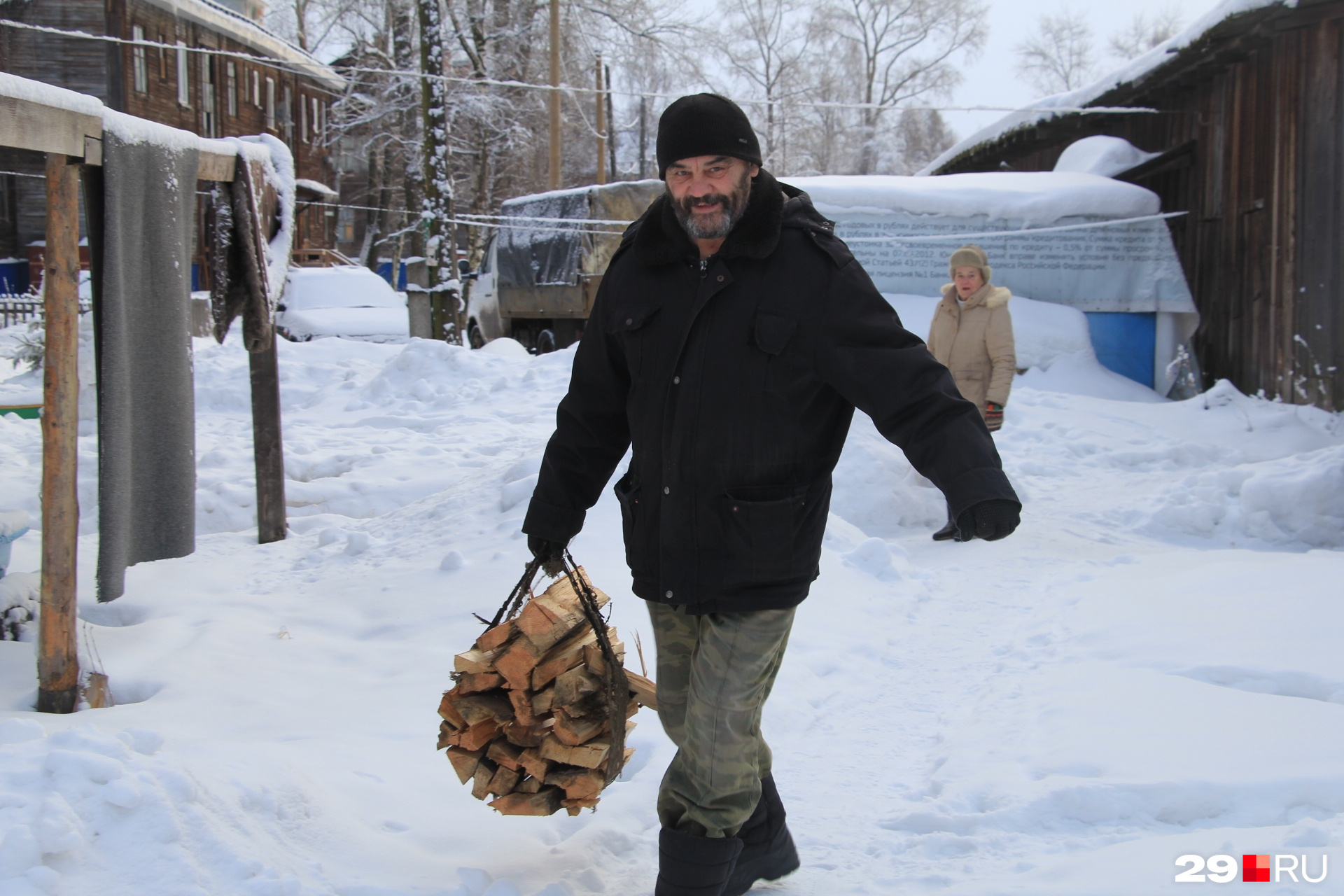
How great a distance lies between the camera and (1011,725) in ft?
12.3

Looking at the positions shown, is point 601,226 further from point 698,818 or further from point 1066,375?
point 698,818

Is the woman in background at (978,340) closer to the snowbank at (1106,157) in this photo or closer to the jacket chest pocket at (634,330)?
the jacket chest pocket at (634,330)

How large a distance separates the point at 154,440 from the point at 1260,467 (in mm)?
6748

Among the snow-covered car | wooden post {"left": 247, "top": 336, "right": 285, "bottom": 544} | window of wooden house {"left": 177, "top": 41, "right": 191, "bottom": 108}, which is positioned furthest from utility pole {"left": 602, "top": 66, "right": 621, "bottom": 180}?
wooden post {"left": 247, "top": 336, "right": 285, "bottom": 544}

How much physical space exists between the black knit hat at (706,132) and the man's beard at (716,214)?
0.08 m

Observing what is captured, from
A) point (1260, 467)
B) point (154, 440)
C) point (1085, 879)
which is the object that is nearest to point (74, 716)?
point (154, 440)

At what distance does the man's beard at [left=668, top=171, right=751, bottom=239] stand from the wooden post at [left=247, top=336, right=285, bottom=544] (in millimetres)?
4441

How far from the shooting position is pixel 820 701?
415 centimetres

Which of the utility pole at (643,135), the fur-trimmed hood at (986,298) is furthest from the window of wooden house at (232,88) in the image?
the fur-trimmed hood at (986,298)

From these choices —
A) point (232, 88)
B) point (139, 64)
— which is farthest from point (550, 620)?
point (232, 88)

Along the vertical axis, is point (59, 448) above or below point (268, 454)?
above

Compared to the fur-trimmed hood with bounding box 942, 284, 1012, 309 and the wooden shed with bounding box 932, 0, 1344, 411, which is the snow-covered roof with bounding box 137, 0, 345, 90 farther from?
the fur-trimmed hood with bounding box 942, 284, 1012, 309

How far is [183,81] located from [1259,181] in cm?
2729

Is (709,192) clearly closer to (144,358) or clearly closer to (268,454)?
(144,358)
